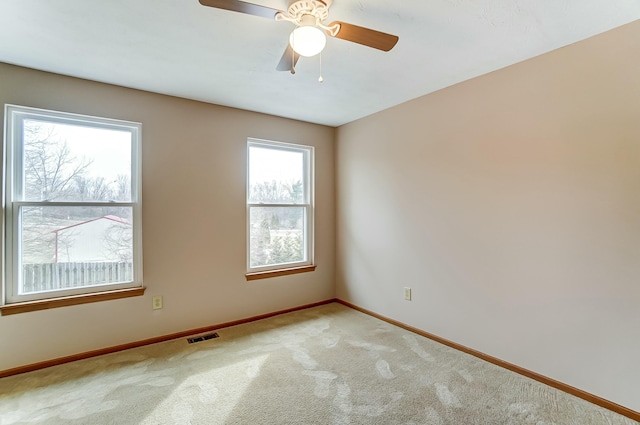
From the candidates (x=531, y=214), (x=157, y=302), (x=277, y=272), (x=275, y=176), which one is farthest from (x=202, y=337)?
(x=531, y=214)

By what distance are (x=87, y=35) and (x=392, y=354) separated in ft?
10.8

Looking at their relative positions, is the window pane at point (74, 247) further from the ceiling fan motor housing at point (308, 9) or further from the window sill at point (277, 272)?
the ceiling fan motor housing at point (308, 9)

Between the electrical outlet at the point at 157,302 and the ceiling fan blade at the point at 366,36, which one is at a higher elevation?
the ceiling fan blade at the point at 366,36

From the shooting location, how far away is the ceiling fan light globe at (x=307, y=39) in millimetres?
1464

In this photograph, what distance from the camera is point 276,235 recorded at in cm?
370

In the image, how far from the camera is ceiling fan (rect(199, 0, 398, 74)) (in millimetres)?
1444

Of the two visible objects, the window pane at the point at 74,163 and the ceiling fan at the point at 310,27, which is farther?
the window pane at the point at 74,163

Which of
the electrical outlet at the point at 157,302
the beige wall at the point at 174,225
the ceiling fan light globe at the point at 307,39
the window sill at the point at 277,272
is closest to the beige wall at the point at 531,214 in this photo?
the window sill at the point at 277,272

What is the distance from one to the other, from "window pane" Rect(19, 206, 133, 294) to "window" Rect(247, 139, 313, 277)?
123 centimetres

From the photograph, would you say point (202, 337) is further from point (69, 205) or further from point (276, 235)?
point (69, 205)

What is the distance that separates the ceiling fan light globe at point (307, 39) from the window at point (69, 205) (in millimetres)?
2049

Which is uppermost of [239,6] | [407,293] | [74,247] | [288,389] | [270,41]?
[270,41]

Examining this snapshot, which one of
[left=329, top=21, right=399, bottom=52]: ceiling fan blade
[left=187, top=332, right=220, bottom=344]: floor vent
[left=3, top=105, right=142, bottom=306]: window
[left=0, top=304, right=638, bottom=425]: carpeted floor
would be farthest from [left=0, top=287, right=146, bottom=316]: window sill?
[left=329, top=21, right=399, bottom=52]: ceiling fan blade

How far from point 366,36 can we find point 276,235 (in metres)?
2.55
